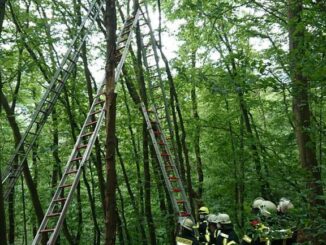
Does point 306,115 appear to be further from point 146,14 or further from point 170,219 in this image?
point 170,219

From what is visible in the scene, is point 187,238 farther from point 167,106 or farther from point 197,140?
point 197,140

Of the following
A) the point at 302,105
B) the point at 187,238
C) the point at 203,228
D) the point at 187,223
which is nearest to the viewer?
the point at 302,105

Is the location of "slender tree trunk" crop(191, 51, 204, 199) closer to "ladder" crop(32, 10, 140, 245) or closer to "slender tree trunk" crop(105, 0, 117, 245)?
"ladder" crop(32, 10, 140, 245)

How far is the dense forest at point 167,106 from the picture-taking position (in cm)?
484

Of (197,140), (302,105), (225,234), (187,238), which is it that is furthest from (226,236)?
(197,140)

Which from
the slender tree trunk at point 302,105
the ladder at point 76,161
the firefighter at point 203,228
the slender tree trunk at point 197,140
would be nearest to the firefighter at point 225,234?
the firefighter at point 203,228

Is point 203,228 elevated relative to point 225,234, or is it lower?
lower

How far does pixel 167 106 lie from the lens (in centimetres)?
804

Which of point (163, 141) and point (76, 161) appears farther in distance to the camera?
point (163, 141)

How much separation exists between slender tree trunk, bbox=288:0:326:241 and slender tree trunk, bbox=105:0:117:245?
238 cm

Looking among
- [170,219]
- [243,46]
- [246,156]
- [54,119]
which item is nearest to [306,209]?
[170,219]

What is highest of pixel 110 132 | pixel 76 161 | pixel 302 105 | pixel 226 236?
pixel 302 105

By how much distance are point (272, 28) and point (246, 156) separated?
380cm

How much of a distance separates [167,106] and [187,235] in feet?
9.44
